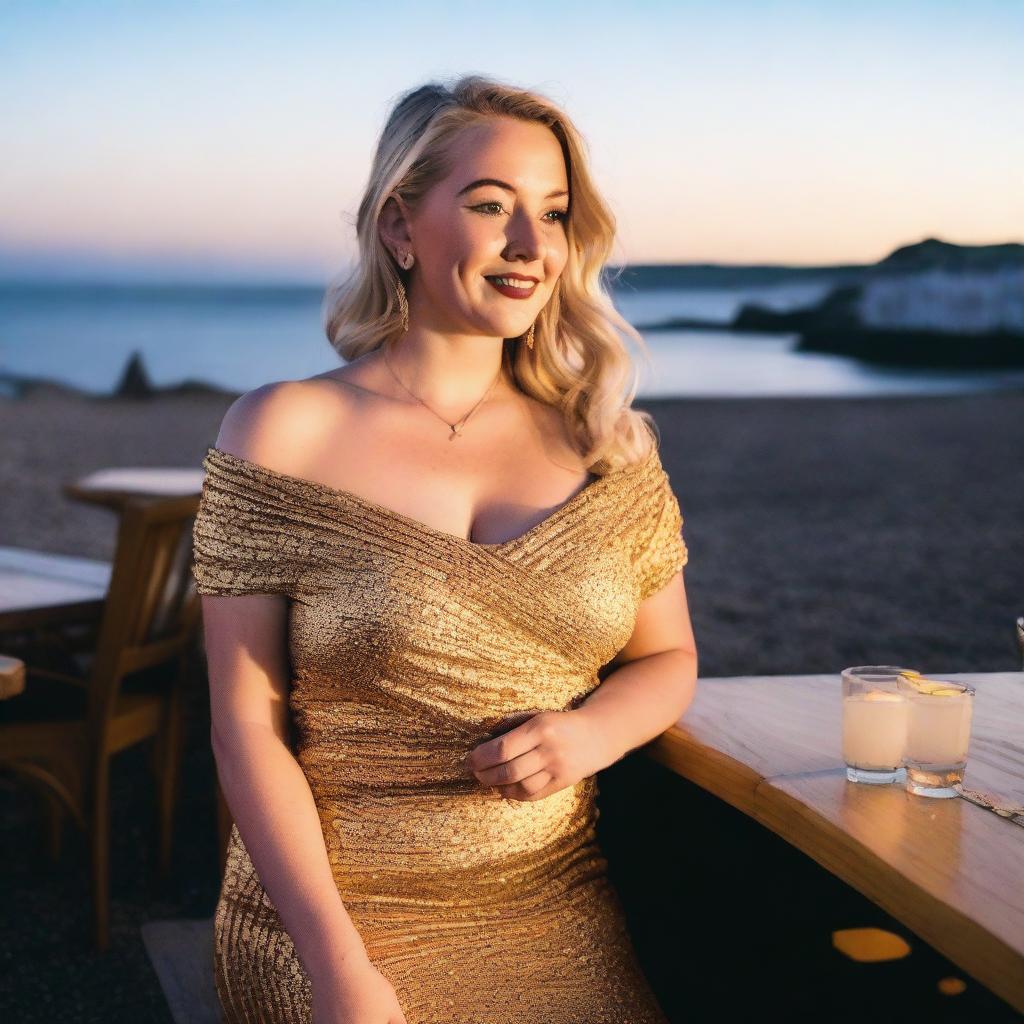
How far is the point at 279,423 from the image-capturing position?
1.88 meters

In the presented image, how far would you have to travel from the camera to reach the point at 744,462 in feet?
64.6

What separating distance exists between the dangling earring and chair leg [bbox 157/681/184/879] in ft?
6.77

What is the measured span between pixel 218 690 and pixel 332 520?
27 cm

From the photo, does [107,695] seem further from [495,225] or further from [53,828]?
[495,225]

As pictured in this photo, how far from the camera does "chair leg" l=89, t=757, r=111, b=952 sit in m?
3.53

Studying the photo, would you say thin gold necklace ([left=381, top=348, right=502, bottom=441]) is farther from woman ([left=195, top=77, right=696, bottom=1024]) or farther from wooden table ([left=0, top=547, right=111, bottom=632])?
wooden table ([left=0, top=547, right=111, bottom=632])

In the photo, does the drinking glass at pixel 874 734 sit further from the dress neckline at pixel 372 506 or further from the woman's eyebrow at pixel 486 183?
the woman's eyebrow at pixel 486 183

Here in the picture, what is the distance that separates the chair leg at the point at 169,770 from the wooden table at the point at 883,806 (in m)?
2.13

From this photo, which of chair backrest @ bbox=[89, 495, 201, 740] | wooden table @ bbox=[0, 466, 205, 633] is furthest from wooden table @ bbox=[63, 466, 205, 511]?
chair backrest @ bbox=[89, 495, 201, 740]

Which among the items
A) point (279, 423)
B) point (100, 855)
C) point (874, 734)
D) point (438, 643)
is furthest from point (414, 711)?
point (100, 855)

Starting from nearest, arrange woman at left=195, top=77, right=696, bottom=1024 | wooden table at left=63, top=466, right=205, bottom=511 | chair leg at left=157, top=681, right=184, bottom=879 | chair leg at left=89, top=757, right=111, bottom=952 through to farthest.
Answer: woman at left=195, top=77, right=696, bottom=1024
chair leg at left=89, top=757, right=111, bottom=952
chair leg at left=157, top=681, right=184, bottom=879
wooden table at left=63, top=466, right=205, bottom=511

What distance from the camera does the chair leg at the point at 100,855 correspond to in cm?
353

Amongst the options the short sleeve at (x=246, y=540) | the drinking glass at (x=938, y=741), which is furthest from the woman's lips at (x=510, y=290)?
the drinking glass at (x=938, y=741)

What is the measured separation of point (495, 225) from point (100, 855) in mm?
2319
